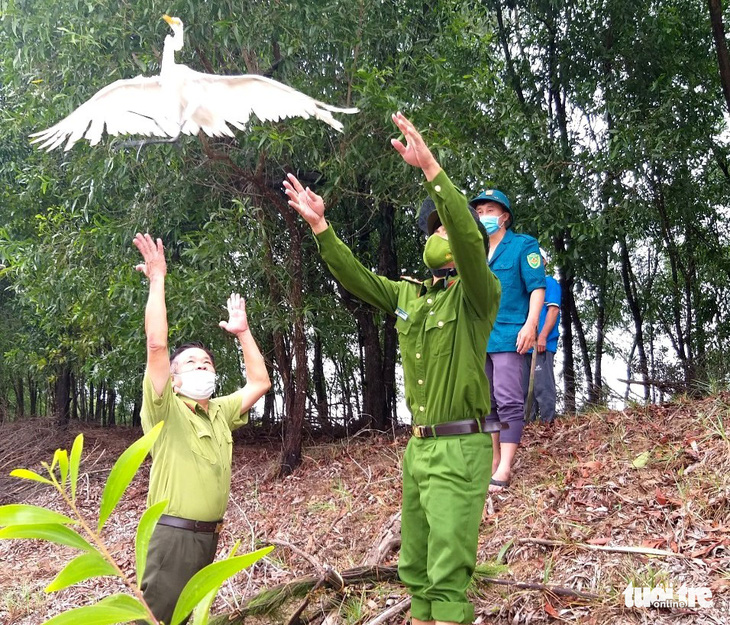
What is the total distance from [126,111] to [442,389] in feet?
7.24

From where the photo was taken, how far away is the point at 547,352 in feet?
16.4

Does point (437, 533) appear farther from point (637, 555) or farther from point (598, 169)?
point (598, 169)

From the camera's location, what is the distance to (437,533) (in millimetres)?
2152

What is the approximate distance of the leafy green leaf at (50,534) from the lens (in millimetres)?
619

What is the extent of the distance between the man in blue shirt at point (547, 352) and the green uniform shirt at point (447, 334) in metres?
1.82

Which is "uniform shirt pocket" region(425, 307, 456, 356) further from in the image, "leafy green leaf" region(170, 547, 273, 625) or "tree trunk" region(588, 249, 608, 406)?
"tree trunk" region(588, 249, 608, 406)

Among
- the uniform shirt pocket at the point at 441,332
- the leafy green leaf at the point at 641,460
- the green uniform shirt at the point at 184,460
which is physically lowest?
the leafy green leaf at the point at 641,460

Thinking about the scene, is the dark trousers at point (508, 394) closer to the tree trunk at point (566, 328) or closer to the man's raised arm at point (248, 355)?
the man's raised arm at point (248, 355)

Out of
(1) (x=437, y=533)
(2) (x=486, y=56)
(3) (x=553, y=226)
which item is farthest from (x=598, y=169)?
(1) (x=437, y=533)

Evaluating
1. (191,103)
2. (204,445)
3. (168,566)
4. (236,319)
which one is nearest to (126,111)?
(191,103)

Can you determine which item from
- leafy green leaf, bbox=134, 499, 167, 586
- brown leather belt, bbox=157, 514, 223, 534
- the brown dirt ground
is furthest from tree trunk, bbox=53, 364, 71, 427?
leafy green leaf, bbox=134, 499, 167, 586

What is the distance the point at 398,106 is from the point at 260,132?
987 millimetres

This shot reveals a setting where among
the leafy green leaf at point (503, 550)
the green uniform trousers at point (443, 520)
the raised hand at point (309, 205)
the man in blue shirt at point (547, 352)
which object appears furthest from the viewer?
the man in blue shirt at point (547, 352)

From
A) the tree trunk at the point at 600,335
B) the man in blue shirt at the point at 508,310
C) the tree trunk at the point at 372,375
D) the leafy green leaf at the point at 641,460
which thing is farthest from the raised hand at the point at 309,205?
the tree trunk at the point at 372,375
